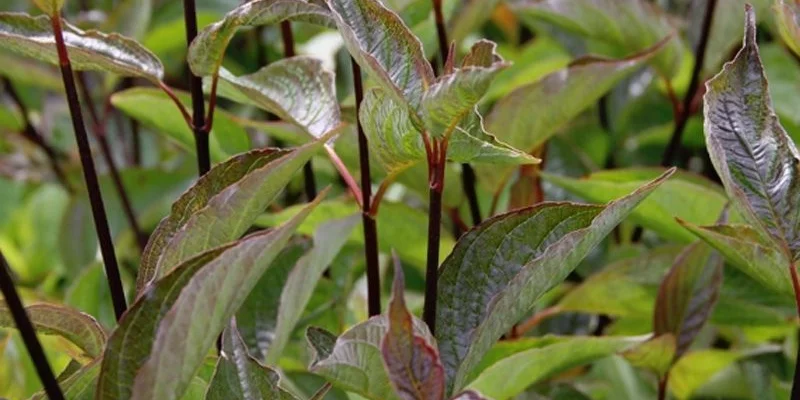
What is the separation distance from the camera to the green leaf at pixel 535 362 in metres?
0.64

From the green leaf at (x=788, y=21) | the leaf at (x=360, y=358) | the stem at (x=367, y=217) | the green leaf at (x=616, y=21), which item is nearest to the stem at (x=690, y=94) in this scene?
the green leaf at (x=616, y=21)

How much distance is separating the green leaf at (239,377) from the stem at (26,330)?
0.08m

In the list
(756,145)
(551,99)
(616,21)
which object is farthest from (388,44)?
(616,21)

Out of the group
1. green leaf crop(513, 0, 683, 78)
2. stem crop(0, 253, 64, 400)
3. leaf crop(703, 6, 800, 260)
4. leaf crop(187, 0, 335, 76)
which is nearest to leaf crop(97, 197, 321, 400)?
stem crop(0, 253, 64, 400)

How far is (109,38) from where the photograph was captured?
0.67m

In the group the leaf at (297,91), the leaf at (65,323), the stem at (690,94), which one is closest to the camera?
the leaf at (65,323)

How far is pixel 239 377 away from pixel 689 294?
1.33 feet

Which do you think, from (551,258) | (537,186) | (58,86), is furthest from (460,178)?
(58,86)

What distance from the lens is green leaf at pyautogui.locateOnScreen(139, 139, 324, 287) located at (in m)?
0.51

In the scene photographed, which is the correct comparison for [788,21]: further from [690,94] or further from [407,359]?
[690,94]

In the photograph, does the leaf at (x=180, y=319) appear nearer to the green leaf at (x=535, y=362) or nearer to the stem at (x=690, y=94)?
the green leaf at (x=535, y=362)

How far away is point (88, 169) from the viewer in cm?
60

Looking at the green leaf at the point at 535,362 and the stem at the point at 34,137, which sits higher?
the stem at the point at 34,137

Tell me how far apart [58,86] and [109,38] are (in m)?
0.68
